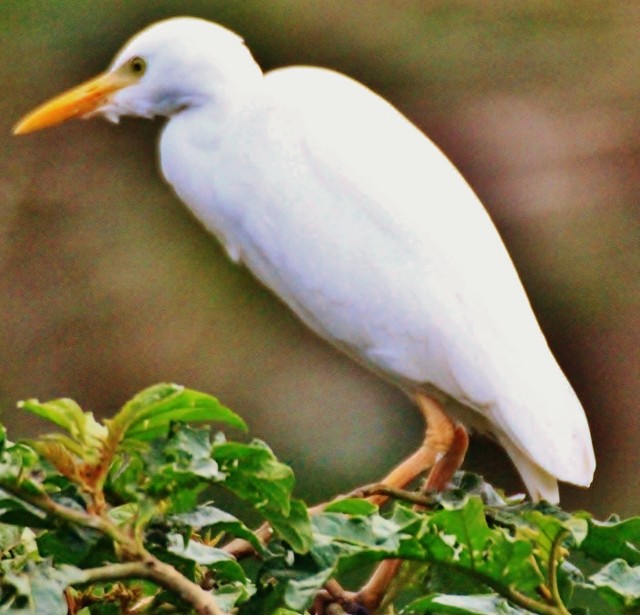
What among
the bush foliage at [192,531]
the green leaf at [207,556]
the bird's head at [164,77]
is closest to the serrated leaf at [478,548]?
the bush foliage at [192,531]

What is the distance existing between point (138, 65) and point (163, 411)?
1.07m

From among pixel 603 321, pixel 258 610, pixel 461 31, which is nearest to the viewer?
pixel 258 610

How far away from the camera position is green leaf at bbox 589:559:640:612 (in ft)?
2.68

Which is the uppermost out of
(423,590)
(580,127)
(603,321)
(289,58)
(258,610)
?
(258,610)

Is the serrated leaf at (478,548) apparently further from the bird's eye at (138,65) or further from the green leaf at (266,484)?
the bird's eye at (138,65)

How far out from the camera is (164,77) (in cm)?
177

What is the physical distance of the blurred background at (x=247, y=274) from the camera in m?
4.04

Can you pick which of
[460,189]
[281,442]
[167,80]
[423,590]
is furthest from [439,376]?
[281,442]

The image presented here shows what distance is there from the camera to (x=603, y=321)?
4211 millimetres

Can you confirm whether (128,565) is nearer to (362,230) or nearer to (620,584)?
(620,584)

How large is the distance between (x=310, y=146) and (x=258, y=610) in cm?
98

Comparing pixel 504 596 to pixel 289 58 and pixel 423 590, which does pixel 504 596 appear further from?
pixel 289 58

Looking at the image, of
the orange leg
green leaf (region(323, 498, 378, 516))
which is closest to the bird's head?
the orange leg

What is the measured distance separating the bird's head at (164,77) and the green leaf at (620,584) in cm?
106
